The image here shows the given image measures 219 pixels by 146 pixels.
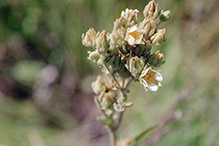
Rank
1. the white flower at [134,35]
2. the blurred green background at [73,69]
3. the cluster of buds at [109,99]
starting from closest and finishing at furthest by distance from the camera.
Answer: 1. the white flower at [134,35]
2. the cluster of buds at [109,99]
3. the blurred green background at [73,69]

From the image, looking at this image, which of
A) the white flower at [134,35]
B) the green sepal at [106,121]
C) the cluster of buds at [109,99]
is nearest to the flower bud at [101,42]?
the white flower at [134,35]

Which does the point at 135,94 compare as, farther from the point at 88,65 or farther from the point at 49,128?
the point at 49,128

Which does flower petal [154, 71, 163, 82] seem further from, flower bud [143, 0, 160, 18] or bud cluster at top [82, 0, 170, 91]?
flower bud [143, 0, 160, 18]

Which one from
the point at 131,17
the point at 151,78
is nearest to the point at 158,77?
the point at 151,78

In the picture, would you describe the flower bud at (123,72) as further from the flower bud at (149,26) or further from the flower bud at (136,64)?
the flower bud at (149,26)

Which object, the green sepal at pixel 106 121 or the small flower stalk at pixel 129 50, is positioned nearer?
the small flower stalk at pixel 129 50

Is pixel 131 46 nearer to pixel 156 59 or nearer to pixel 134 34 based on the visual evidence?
pixel 134 34

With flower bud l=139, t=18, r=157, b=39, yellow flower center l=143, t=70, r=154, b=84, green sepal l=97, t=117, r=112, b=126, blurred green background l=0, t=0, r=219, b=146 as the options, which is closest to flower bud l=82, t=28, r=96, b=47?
flower bud l=139, t=18, r=157, b=39
